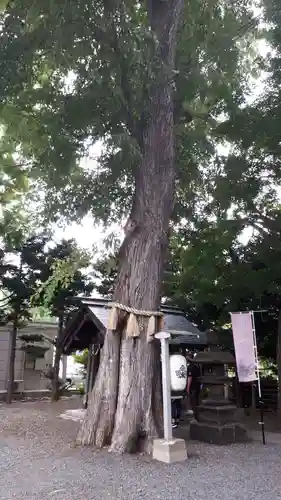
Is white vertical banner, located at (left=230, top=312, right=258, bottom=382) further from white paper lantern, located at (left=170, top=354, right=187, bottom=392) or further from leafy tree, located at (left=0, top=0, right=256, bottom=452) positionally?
leafy tree, located at (left=0, top=0, right=256, bottom=452)

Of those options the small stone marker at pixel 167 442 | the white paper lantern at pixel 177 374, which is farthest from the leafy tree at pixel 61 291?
the small stone marker at pixel 167 442

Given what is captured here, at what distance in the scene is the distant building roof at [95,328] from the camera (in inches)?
372

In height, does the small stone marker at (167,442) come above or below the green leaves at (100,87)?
below

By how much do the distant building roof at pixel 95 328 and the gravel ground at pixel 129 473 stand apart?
2.95 m

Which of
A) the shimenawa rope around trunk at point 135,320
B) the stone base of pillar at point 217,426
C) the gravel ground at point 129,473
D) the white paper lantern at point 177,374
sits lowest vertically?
the gravel ground at point 129,473

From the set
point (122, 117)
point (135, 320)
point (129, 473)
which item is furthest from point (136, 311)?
point (122, 117)

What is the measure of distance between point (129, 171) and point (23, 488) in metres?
5.57

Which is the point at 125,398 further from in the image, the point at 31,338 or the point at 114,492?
the point at 31,338

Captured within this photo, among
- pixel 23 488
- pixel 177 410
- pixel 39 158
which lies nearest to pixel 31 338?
pixel 177 410

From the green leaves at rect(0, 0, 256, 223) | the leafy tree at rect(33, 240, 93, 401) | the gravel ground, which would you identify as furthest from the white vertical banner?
the leafy tree at rect(33, 240, 93, 401)

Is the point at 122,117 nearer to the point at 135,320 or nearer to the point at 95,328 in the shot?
the point at 135,320

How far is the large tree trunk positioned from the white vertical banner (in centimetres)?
176

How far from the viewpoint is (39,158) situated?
26.2ft

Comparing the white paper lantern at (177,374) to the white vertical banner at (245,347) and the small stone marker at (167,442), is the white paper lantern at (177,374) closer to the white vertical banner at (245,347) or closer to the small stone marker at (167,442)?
the small stone marker at (167,442)
